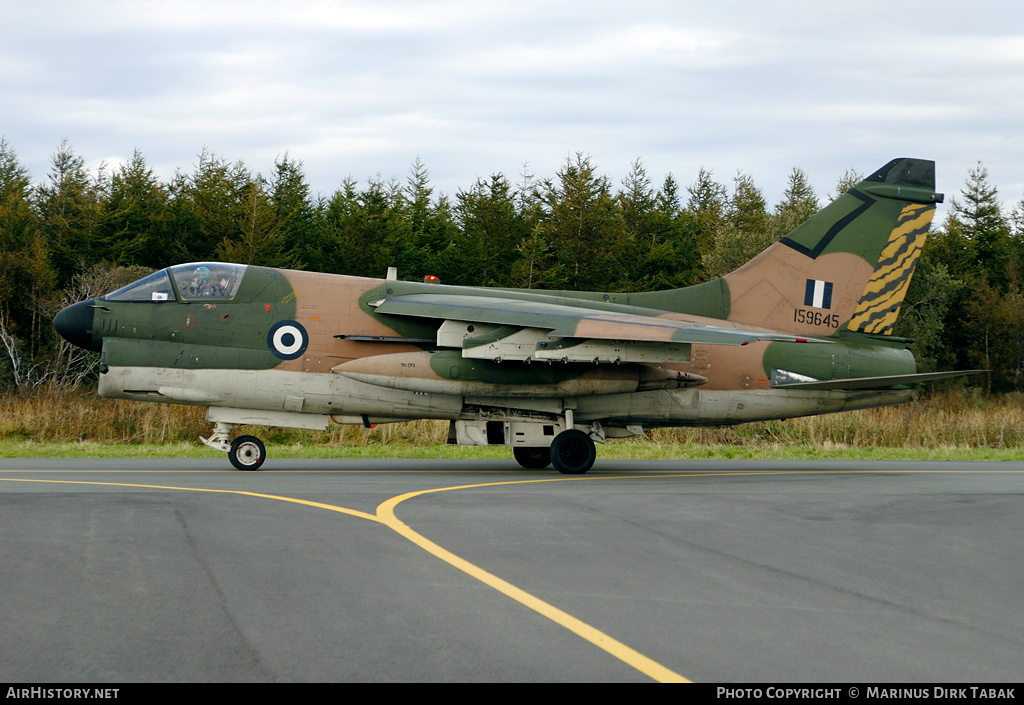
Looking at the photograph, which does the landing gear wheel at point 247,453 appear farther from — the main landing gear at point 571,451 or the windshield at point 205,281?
the main landing gear at point 571,451

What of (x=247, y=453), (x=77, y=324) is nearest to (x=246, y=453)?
(x=247, y=453)

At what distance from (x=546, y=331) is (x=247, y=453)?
17.5 feet

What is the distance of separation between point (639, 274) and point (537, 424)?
37804mm

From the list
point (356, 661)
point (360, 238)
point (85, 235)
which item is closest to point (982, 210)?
point (360, 238)

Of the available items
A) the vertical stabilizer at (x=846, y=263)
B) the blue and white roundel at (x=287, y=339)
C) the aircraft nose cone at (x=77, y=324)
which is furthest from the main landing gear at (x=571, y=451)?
the aircraft nose cone at (x=77, y=324)

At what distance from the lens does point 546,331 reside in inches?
612

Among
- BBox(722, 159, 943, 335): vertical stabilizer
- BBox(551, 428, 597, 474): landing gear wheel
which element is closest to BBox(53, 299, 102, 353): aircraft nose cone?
BBox(551, 428, 597, 474): landing gear wheel

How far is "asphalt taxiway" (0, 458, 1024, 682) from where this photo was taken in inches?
182

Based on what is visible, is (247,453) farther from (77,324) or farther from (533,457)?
(533,457)

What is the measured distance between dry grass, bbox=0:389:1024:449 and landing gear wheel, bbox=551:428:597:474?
9.15 m

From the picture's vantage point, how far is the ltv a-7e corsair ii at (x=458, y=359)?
614 inches

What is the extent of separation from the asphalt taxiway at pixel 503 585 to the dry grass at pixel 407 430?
515 inches

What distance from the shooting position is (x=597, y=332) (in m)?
14.8

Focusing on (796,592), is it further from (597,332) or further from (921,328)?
(921,328)
